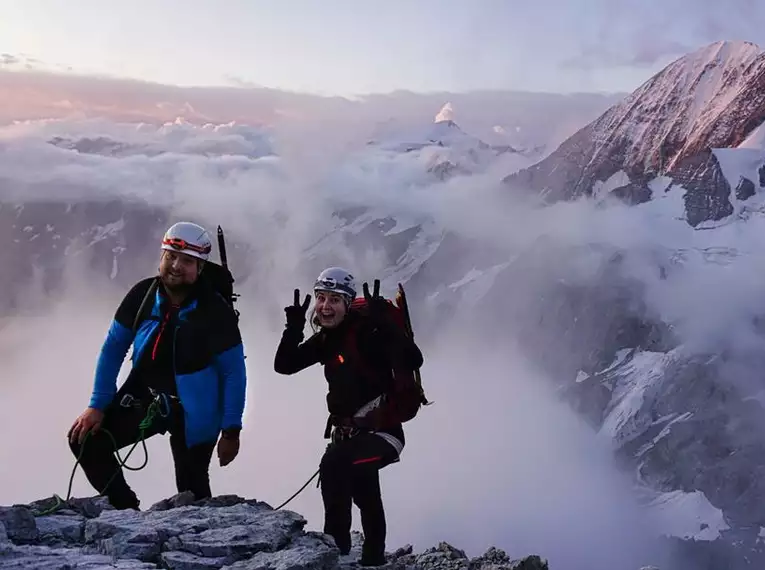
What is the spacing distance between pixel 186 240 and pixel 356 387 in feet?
8.70

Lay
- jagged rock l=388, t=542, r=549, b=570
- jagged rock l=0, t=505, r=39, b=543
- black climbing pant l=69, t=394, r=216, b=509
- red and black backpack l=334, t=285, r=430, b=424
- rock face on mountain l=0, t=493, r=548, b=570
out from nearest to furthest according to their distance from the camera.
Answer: rock face on mountain l=0, t=493, r=548, b=570, jagged rock l=0, t=505, r=39, b=543, red and black backpack l=334, t=285, r=430, b=424, black climbing pant l=69, t=394, r=216, b=509, jagged rock l=388, t=542, r=549, b=570

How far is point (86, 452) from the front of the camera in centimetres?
935

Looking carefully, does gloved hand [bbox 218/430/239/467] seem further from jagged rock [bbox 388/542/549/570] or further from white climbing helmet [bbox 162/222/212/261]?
jagged rock [bbox 388/542/549/570]

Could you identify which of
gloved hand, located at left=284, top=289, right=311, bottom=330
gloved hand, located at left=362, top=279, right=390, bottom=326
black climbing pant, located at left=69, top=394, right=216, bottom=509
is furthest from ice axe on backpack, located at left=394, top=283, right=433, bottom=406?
black climbing pant, located at left=69, top=394, right=216, bottom=509

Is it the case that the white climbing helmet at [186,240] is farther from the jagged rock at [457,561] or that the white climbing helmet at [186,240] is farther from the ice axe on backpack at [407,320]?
the jagged rock at [457,561]

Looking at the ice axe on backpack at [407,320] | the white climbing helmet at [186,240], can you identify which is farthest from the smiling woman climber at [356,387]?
the white climbing helmet at [186,240]

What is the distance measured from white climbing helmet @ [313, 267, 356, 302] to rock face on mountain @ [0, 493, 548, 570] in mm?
2692

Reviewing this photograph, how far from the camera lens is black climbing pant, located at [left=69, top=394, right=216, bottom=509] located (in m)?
9.42

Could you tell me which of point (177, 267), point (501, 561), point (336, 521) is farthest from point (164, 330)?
point (501, 561)

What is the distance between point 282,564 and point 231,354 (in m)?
2.64

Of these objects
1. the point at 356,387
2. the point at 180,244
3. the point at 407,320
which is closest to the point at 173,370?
the point at 180,244

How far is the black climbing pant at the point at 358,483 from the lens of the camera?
9281 millimetres

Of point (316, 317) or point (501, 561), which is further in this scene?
point (501, 561)

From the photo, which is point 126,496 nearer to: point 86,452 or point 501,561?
point 86,452
